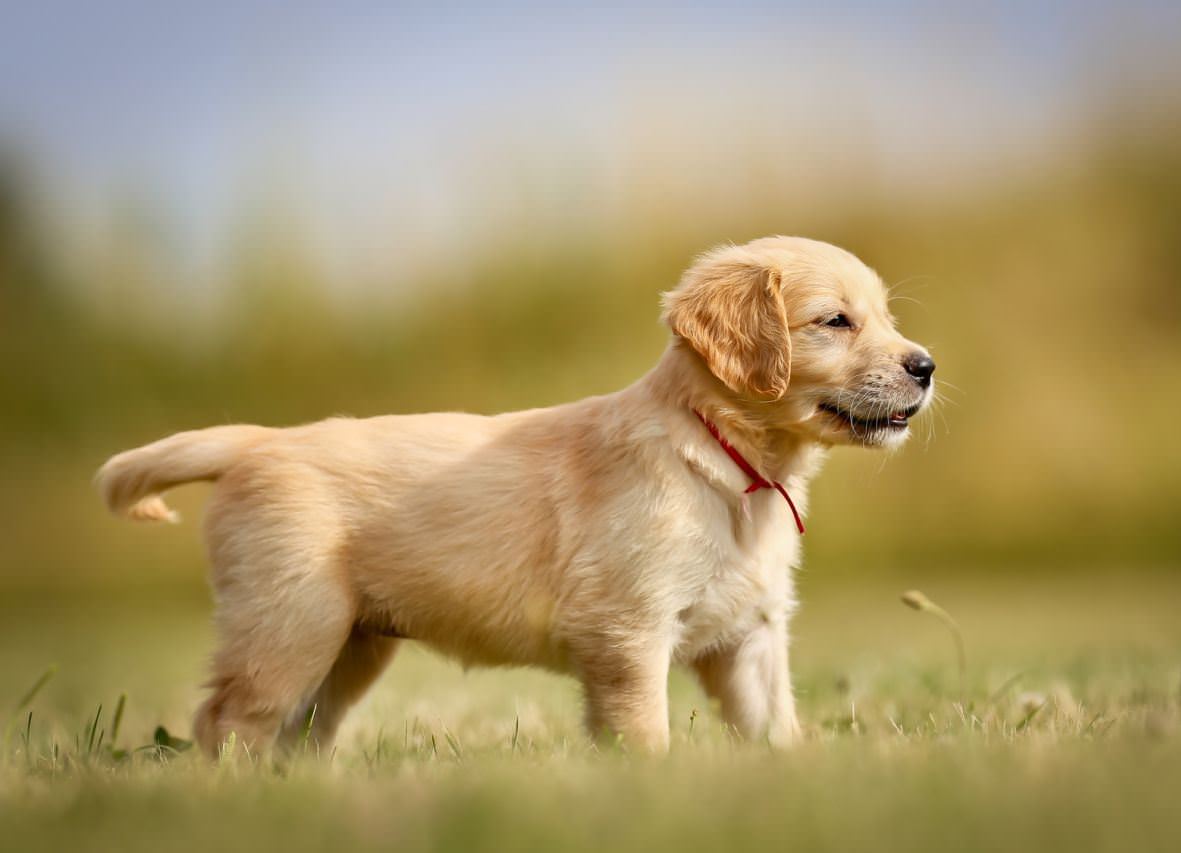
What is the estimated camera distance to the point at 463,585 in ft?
11.5

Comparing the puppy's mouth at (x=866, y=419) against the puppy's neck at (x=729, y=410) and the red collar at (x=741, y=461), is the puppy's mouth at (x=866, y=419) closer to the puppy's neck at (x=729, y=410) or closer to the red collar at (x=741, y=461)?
the puppy's neck at (x=729, y=410)

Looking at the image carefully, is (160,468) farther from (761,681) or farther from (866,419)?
(866,419)

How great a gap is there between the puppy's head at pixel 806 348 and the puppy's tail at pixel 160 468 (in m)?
1.44

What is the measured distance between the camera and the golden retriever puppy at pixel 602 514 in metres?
3.29

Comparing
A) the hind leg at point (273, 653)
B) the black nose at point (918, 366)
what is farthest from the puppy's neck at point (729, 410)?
the hind leg at point (273, 653)

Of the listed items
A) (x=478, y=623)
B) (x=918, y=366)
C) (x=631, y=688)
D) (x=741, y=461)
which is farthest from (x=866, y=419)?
(x=478, y=623)

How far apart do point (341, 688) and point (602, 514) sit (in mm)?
1161

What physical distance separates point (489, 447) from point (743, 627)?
36.1 inches

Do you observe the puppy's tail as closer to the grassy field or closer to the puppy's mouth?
the grassy field

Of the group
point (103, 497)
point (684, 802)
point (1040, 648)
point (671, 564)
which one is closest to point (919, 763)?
point (684, 802)

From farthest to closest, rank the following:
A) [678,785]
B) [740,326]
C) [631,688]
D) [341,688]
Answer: [341,688] → [740,326] → [631,688] → [678,785]

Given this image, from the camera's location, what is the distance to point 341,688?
392cm

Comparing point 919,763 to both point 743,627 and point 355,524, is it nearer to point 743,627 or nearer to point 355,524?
point 743,627

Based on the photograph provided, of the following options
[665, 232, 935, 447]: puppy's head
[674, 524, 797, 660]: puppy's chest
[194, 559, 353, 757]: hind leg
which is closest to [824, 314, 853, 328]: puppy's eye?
[665, 232, 935, 447]: puppy's head
